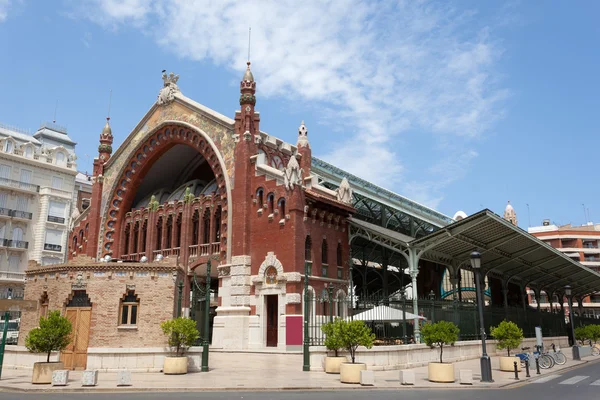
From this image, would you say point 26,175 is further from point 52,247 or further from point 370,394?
point 370,394

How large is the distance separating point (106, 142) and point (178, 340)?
3474 cm

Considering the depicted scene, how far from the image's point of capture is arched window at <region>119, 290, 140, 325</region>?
2130cm

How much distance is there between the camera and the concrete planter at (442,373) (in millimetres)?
19438

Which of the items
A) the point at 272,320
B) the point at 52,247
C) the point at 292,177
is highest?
the point at 292,177

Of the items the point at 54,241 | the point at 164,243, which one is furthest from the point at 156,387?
the point at 54,241

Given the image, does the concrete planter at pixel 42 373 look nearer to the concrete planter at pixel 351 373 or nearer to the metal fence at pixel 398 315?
the concrete planter at pixel 351 373

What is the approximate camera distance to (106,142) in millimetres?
50938

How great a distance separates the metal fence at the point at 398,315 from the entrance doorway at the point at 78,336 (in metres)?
9.11

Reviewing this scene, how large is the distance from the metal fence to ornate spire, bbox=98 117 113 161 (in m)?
27.5

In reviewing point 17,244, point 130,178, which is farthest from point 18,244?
point 130,178

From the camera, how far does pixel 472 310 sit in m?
33.9

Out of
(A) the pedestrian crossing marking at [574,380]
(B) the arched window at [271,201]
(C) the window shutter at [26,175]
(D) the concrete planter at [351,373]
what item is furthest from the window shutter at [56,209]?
(A) the pedestrian crossing marking at [574,380]

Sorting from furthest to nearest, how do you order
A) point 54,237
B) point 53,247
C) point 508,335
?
point 54,237 < point 53,247 < point 508,335

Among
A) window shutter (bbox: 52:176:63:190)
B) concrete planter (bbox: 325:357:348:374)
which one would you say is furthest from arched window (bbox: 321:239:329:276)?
window shutter (bbox: 52:176:63:190)
